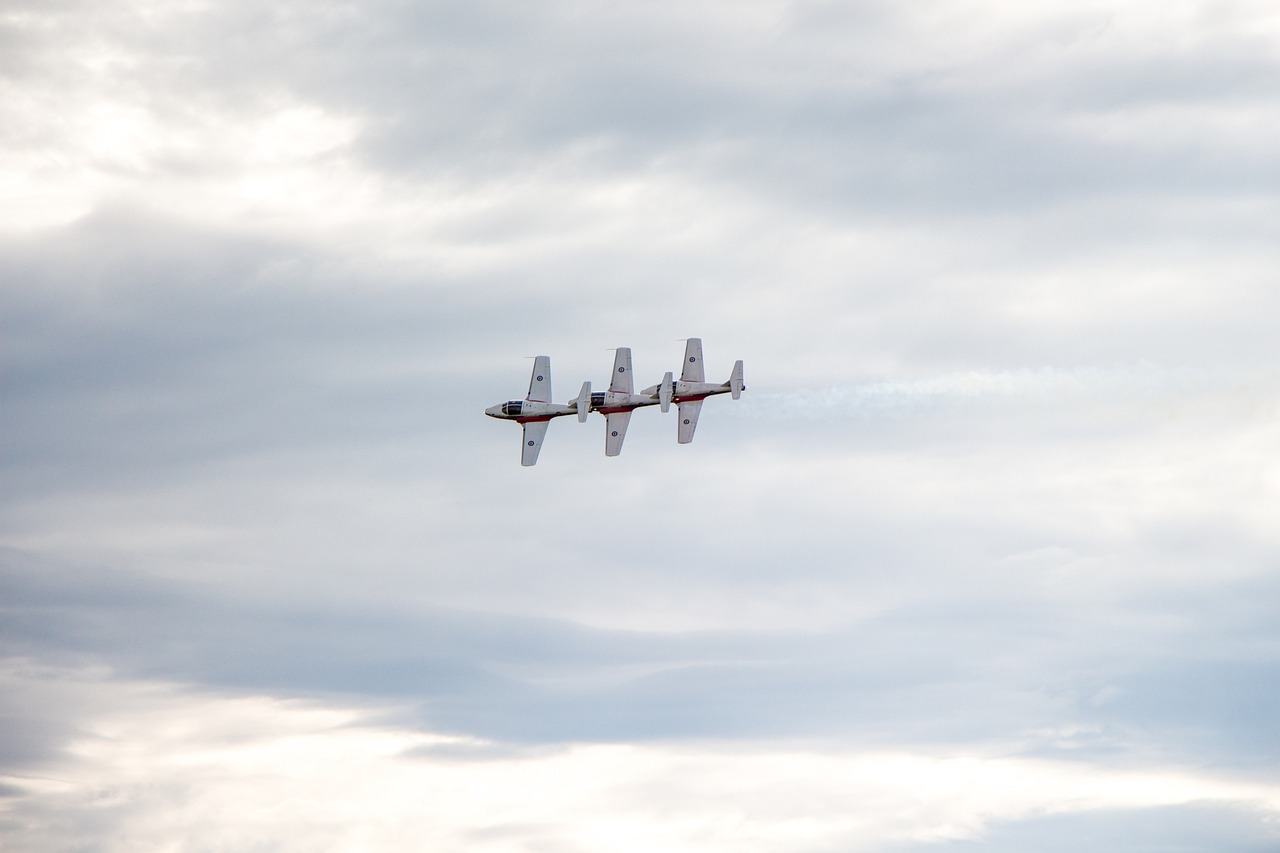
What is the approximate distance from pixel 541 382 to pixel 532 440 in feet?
21.2

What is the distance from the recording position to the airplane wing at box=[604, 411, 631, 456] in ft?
602

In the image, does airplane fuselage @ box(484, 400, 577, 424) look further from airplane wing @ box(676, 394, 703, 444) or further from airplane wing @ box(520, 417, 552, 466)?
airplane wing @ box(676, 394, 703, 444)

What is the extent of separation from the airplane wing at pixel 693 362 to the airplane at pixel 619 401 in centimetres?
359

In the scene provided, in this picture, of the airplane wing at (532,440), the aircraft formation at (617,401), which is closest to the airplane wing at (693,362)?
the aircraft formation at (617,401)

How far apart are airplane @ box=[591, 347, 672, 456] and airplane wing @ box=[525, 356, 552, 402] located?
5851mm

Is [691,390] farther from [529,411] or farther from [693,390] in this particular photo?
[529,411]

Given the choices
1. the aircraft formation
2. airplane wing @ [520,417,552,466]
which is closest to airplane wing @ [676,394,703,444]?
the aircraft formation

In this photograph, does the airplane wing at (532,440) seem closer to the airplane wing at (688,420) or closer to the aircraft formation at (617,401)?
the aircraft formation at (617,401)

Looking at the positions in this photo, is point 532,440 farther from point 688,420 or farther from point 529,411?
point 688,420

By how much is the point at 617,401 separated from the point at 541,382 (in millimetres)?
9253

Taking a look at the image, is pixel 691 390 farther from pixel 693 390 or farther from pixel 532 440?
pixel 532 440

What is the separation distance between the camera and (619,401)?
186 metres

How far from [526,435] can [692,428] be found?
18991 millimetres

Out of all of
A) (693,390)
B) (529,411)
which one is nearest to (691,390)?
(693,390)
